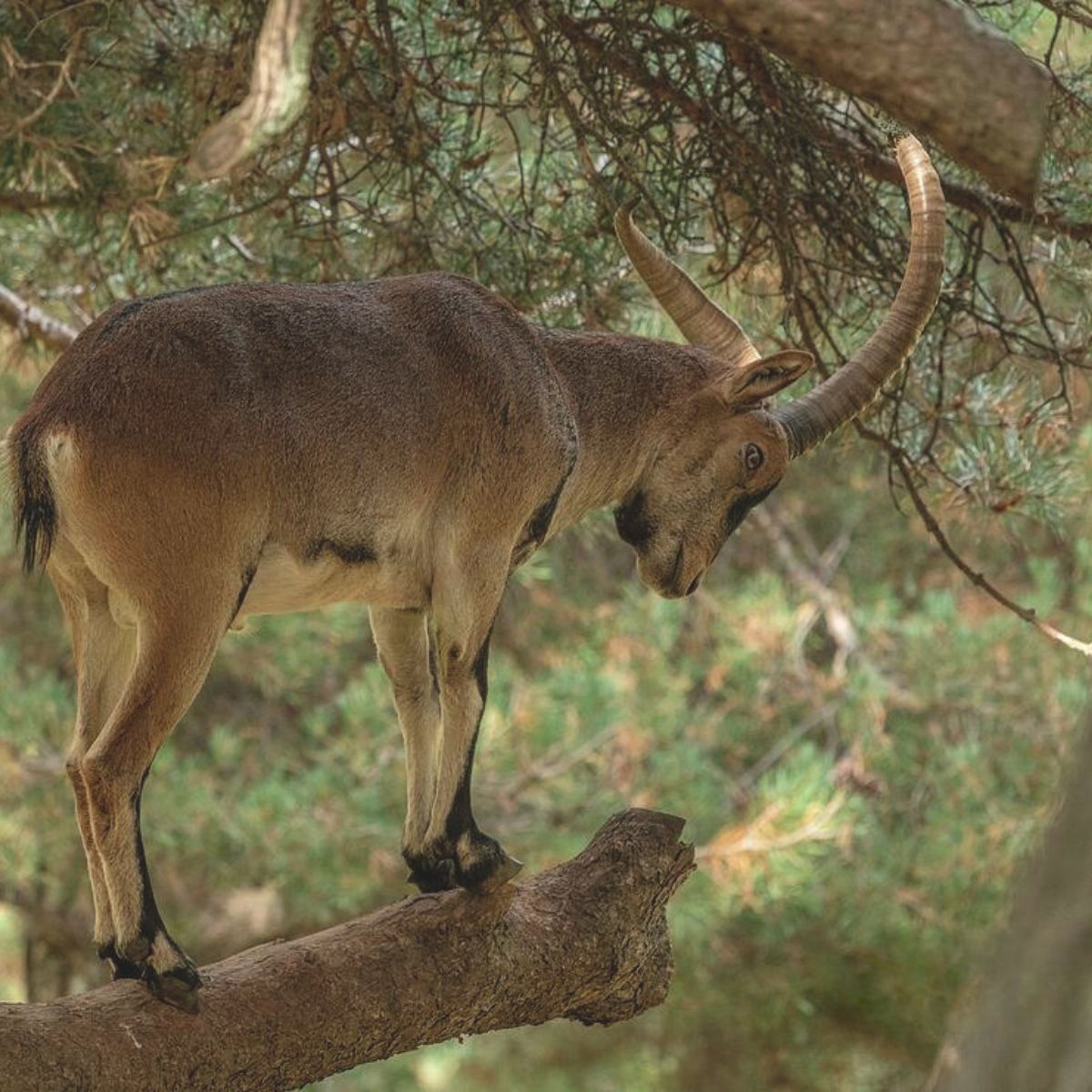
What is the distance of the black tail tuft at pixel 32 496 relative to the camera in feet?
12.2

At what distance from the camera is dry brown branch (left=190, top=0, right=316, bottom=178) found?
7.88 ft

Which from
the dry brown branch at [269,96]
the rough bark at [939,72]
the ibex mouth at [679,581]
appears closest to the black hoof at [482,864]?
the ibex mouth at [679,581]

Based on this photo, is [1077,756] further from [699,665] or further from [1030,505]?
[699,665]

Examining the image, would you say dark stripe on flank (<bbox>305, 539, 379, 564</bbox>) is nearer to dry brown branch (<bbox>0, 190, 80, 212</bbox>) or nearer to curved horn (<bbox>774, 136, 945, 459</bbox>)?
curved horn (<bbox>774, 136, 945, 459</bbox>)

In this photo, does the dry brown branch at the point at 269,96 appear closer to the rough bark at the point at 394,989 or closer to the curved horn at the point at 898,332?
Answer: the curved horn at the point at 898,332

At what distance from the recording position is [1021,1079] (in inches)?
60.1

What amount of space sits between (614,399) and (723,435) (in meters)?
0.27

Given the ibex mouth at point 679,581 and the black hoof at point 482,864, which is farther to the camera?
the ibex mouth at point 679,581

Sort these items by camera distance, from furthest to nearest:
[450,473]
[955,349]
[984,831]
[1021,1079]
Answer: [984,831] → [955,349] → [450,473] → [1021,1079]

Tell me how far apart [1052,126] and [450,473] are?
1609 millimetres

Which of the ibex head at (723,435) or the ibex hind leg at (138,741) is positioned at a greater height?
the ibex head at (723,435)

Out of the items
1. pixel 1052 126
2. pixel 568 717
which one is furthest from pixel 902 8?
pixel 568 717

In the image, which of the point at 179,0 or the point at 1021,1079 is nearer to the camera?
the point at 1021,1079

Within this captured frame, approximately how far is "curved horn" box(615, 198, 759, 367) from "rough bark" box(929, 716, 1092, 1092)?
311 centimetres
